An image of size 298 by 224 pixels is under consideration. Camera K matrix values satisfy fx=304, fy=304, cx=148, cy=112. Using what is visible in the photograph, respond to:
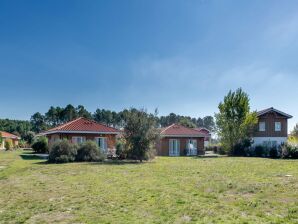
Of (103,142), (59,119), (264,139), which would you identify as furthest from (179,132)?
(59,119)

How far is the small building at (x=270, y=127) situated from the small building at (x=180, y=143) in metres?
8.66

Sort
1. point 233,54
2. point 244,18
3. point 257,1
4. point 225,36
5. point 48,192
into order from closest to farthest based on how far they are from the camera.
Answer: point 48,192 → point 257,1 → point 244,18 → point 225,36 → point 233,54

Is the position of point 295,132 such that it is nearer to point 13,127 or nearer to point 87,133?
point 87,133

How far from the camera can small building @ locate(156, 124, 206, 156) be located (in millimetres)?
41688

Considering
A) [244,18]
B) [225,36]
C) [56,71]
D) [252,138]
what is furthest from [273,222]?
[252,138]

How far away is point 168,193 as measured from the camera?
34.8 ft

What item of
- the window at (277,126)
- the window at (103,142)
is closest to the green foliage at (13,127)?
the window at (103,142)

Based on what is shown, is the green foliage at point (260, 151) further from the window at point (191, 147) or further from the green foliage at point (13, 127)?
the green foliage at point (13, 127)

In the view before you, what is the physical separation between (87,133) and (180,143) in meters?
13.9

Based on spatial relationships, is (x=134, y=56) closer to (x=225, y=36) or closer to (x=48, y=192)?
(x=225, y=36)

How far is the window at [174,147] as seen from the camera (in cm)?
4203

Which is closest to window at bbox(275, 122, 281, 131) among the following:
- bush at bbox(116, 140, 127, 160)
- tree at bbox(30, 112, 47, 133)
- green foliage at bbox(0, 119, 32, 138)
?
bush at bbox(116, 140, 127, 160)

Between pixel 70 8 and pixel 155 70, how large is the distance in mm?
11580

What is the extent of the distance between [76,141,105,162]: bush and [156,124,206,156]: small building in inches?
576
